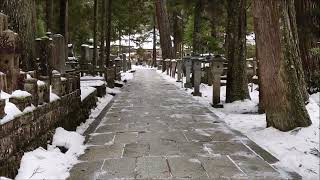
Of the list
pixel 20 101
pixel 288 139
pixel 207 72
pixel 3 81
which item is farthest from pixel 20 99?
pixel 207 72

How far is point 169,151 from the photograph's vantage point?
6.51 meters

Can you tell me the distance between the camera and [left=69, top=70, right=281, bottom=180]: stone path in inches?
210

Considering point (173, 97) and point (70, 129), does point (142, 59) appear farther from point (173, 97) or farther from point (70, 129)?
point (70, 129)

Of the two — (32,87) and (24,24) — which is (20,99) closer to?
(32,87)

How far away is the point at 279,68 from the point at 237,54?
4.13 metres

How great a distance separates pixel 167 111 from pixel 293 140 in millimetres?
4665

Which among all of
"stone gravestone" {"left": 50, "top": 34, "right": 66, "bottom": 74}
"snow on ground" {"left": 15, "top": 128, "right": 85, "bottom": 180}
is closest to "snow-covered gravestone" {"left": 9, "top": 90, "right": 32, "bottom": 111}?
"snow on ground" {"left": 15, "top": 128, "right": 85, "bottom": 180}

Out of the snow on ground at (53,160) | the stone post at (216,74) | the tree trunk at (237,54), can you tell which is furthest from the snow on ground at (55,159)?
the tree trunk at (237,54)

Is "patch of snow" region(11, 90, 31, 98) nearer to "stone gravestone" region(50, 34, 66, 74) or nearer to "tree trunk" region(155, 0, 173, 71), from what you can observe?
"stone gravestone" region(50, 34, 66, 74)

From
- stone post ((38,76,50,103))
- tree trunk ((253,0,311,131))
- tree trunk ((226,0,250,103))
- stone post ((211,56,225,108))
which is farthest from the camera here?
tree trunk ((226,0,250,103))

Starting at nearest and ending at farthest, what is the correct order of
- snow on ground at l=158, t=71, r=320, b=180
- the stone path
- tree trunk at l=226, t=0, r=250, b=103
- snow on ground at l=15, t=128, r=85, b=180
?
snow on ground at l=15, t=128, r=85, b=180 < the stone path < snow on ground at l=158, t=71, r=320, b=180 < tree trunk at l=226, t=0, r=250, b=103

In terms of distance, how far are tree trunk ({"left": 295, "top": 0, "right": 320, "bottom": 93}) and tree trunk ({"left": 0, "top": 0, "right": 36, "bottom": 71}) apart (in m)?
7.20

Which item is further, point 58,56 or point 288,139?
point 58,56

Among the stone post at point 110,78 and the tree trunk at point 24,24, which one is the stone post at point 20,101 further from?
the stone post at point 110,78
